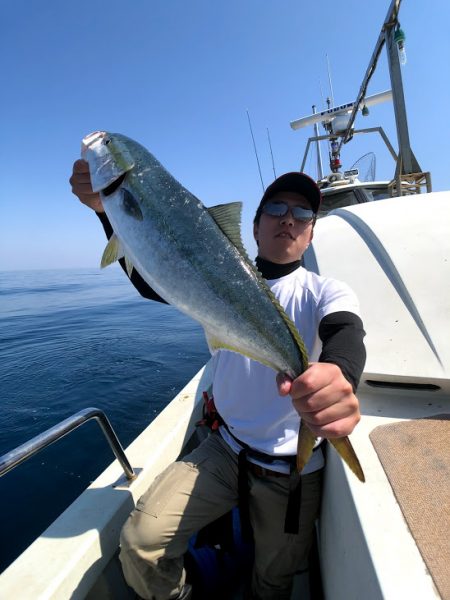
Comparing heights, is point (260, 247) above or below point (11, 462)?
above

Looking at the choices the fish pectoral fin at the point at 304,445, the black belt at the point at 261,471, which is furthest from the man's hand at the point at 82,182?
the black belt at the point at 261,471

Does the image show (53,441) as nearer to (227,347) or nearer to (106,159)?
(227,347)

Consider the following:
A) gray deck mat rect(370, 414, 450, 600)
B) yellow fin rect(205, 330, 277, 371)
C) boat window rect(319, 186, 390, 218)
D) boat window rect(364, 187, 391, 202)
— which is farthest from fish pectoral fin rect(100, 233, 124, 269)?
boat window rect(364, 187, 391, 202)

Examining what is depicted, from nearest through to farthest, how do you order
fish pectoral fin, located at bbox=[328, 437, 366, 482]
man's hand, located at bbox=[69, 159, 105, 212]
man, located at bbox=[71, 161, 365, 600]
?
fish pectoral fin, located at bbox=[328, 437, 366, 482] < man's hand, located at bbox=[69, 159, 105, 212] < man, located at bbox=[71, 161, 365, 600]

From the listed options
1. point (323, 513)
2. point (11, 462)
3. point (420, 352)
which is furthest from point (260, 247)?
point (11, 462)

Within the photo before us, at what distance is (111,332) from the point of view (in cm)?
1373

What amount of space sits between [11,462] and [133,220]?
4.76 ft

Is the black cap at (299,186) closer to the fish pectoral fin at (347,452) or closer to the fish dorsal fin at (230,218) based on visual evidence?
the fish dorsal fin at (230,218)

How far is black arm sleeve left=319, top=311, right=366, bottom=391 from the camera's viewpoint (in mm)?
1743

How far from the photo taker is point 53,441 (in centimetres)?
217

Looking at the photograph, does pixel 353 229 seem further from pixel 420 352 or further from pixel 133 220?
pixel 133 220

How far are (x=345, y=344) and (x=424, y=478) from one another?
748 millimetres

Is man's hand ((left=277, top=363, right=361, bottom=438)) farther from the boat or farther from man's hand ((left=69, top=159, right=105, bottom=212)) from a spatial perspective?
man's hand ((left=69, top=159, right=105, bottom=212))

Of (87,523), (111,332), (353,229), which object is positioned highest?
(353,229)
